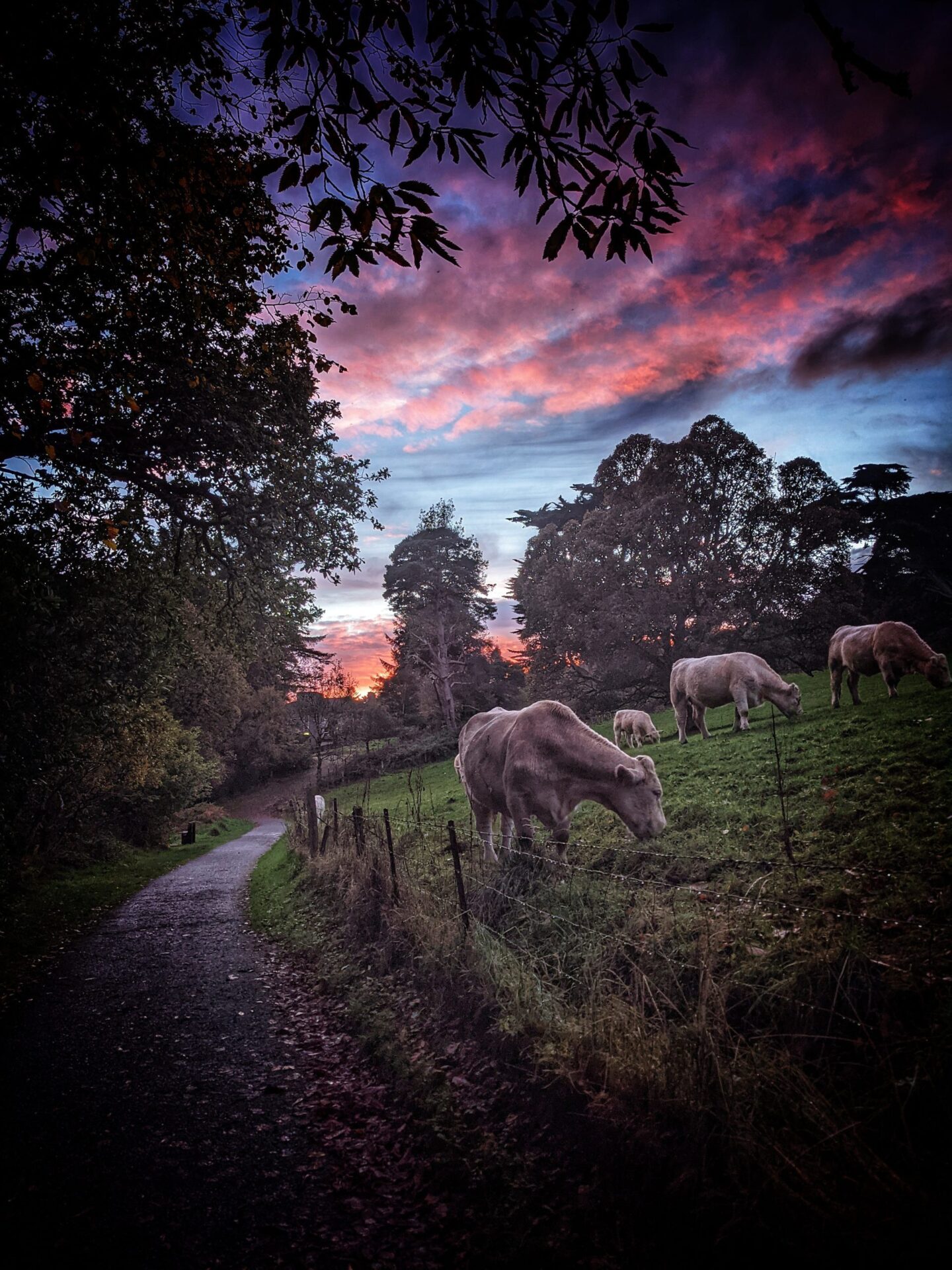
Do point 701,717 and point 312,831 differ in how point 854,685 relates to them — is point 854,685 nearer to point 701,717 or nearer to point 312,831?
point 701,717

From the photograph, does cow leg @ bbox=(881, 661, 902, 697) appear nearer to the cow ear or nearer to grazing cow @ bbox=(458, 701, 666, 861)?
grazing cow @ bbox=(458, 701, 666, 861)

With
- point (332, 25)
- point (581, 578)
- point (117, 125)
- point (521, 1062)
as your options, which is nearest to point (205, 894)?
point (521, 1062)

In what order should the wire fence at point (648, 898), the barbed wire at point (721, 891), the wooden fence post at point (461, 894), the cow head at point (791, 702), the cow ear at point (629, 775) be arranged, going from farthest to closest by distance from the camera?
1. the cow head at point (791, 702)
2. the cow ear at point (629, 775)
3. the wooden fence post at point (461, 894)
4. the wire fence at point (648, 898)
5. the barbed wire at point (721, 891)

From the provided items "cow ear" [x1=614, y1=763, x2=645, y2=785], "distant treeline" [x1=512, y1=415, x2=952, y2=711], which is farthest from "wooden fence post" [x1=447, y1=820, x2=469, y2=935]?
"distant treeline" [x1=512, y1=415, x2=952, y2=711]

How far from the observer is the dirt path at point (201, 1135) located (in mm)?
2910

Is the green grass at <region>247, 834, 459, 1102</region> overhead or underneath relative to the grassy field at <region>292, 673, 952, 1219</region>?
underneath

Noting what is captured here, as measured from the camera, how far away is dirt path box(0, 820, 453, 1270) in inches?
115

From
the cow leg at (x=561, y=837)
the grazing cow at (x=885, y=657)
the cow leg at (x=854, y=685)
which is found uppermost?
the grazing cow at (x=885, y=657)

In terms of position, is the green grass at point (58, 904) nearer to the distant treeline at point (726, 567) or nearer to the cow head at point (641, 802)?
the cow head at point (641, 802)

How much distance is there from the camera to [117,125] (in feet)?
12.1

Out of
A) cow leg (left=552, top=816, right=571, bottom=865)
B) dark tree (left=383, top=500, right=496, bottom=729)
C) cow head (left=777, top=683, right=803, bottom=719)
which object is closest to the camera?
cow leg (left=552, top=816, right=571, bottom=865)

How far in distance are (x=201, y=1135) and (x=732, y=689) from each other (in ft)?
47.2

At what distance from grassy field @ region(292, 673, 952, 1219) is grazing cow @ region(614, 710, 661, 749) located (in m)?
7.91

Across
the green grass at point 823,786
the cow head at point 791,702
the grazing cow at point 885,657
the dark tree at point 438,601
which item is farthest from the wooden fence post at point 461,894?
the dark tree at point 438,601
